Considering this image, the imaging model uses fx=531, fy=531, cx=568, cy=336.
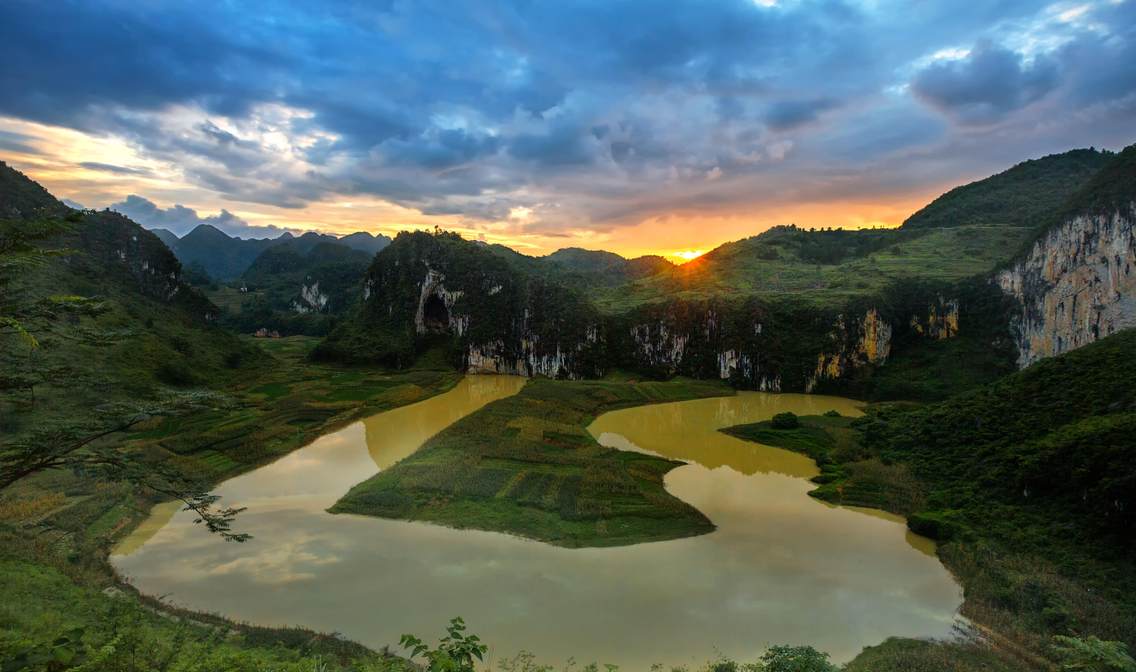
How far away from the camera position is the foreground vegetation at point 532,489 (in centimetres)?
2391

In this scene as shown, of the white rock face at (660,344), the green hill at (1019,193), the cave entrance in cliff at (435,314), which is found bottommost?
the white rock face at (660,344)

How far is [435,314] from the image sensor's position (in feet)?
316

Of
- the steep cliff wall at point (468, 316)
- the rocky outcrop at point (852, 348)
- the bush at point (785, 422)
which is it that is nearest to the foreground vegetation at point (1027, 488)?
the bush at point (785, 422)

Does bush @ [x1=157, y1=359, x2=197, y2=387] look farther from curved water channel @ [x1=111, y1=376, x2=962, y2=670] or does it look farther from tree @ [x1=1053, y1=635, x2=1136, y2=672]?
tree @ [x1=1053, y1=635, x2=1136, y2=672]

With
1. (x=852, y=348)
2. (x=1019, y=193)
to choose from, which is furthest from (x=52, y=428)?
(x=1019, y=193)

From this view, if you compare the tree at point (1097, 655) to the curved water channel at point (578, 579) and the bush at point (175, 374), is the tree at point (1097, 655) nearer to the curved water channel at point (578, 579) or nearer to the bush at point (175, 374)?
the curved water channel at point (578, 579)

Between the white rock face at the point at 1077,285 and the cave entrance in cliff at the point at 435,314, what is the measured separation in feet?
266

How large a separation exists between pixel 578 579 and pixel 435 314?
81904mm

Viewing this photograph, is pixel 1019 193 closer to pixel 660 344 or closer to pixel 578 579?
pixel 660 344

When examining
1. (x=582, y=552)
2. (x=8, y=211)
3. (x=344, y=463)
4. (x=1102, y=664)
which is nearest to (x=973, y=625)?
(x=1102, y=664)

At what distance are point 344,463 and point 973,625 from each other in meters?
32.4

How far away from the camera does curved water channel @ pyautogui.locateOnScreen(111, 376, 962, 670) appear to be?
1598cm

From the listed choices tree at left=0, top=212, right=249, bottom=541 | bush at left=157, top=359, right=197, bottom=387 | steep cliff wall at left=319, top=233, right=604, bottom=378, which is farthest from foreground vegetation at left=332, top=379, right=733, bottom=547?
steep cliff wall at left=319, top=233, right=604, bottom=378

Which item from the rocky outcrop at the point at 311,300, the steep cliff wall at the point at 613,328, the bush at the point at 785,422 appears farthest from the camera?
the rocky outcrop at the point at 311,300
